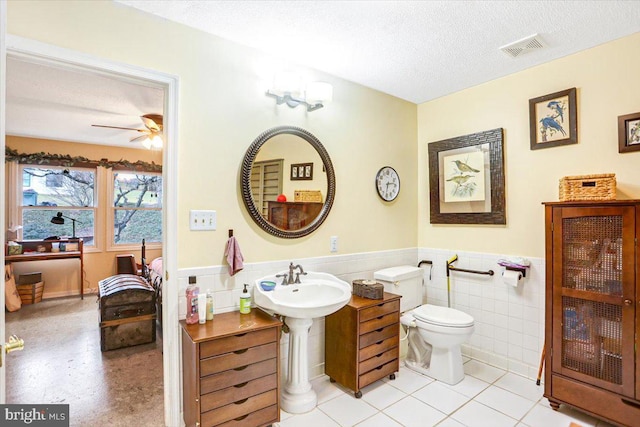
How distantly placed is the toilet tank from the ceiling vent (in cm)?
190

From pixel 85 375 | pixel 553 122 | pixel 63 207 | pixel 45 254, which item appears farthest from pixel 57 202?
pixel 553 122

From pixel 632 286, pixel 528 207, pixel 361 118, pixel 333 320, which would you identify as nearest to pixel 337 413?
pixel 333 320

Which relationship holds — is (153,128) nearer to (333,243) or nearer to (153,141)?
(153,141)

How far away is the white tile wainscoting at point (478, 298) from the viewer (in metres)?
2.33

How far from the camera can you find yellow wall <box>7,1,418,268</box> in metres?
1.78

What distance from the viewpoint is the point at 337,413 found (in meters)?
2.21

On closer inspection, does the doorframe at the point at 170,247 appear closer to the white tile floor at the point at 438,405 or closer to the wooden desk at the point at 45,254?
the white tile floor at the point at 438,405

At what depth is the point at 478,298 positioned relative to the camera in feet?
9.76

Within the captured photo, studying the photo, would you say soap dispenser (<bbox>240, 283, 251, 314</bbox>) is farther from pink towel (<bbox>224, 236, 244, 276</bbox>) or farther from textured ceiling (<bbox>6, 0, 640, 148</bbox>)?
textured ceiling (<bbox>6, 0, 640, 148</bbox>)

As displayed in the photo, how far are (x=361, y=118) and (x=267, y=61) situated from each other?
994mm

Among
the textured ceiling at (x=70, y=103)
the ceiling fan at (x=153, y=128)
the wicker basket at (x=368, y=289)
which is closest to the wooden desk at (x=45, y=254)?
the textured ceiling at (x=70, y=103)

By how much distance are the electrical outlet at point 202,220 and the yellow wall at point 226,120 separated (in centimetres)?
4

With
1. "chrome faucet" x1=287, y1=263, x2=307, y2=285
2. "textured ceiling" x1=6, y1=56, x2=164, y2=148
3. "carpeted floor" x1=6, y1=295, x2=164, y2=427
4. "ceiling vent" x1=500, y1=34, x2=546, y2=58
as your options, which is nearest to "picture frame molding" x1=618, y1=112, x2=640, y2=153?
"ceiling vent" x1=500, y1=34, x2=546, y2=58

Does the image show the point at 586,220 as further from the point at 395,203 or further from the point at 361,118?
the point at 361,118
